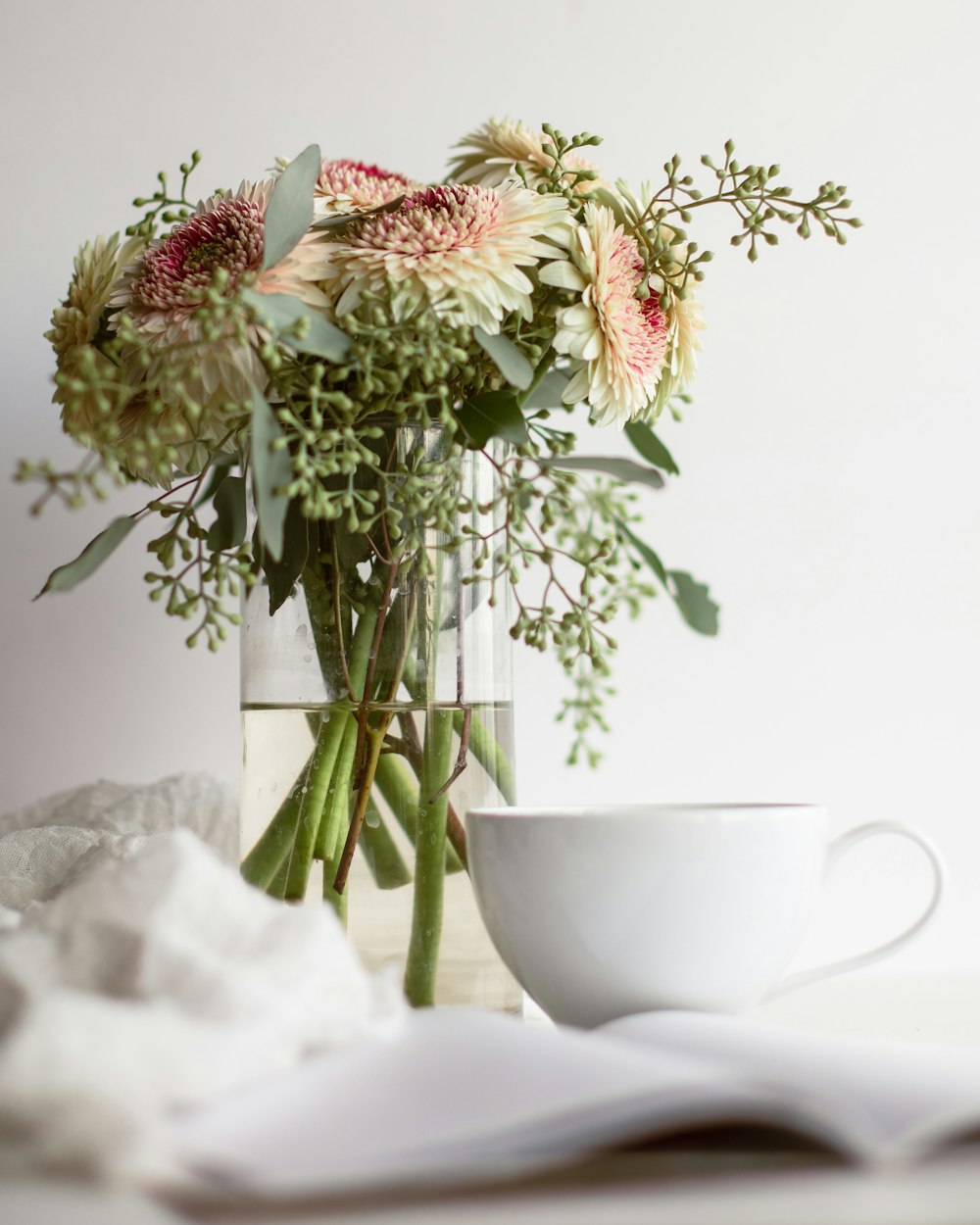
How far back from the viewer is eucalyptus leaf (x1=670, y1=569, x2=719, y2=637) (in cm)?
57

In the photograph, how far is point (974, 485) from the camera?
37.1 inches

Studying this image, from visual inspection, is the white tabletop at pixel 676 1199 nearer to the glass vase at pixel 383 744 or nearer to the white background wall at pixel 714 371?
the glass vase at pixel 383 744

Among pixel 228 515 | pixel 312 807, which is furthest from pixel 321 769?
pixel 228 515

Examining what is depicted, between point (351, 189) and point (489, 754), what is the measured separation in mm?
280

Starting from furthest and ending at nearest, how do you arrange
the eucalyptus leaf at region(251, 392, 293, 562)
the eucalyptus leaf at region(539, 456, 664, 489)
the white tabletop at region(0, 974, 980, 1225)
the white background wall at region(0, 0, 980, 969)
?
the white background wall at region(0, 0, 980, 969)
the eucalyptus leaf at region(539, 456, 664, 489)
the eucalyptus leaf at region(251, 392, 293, 562)
the white tabletop at region(0, 974, 980, 1225)

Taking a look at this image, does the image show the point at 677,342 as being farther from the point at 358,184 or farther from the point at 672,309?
the point at 358,184

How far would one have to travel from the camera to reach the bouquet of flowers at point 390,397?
504mm

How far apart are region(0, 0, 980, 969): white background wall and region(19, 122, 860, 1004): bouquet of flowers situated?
338mm

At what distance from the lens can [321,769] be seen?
557 mm

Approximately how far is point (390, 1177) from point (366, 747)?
0.96 ft

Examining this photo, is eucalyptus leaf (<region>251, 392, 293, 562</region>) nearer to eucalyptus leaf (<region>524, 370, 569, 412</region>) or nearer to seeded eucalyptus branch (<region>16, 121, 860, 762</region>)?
seeded eucalyptus branch (<region>16, 121, 860, 762</region>)

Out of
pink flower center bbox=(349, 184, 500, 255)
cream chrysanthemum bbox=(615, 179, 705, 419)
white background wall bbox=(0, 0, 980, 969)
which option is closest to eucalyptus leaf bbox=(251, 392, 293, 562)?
pink flower center bbox=(349, 184, 500, 255)

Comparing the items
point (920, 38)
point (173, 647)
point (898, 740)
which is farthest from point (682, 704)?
point (920, 38)

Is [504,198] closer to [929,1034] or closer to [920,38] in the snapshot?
[929,1034]
